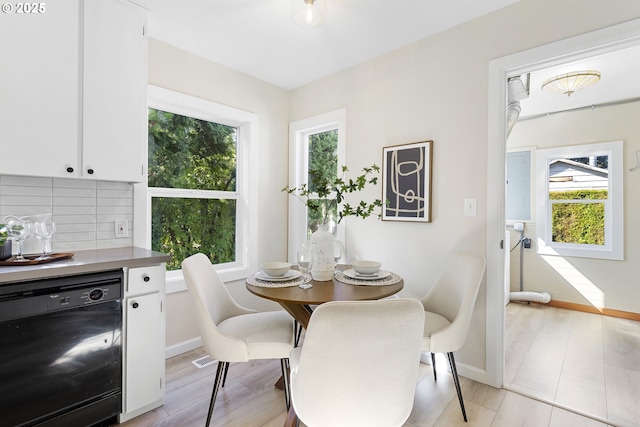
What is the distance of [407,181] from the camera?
2514 mm

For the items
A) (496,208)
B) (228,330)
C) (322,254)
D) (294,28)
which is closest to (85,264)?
(228,330)

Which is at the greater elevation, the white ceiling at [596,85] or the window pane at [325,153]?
the white ceiling at [596,85]

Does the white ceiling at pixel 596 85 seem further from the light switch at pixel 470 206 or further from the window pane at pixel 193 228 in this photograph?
the window pane at pixel 193 228

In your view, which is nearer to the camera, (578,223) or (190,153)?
(190,153)

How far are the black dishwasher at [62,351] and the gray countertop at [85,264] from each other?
38 mm

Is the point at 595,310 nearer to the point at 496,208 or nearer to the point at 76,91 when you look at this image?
the point at 496,208

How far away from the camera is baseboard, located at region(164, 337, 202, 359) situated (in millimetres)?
2487

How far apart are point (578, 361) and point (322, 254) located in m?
2.33

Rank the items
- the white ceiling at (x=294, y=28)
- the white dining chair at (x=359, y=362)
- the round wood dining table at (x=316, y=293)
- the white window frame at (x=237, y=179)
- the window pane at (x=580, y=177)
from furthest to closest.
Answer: the window pane at (x=580, y=177), the white window frame at (x=237, y=179), the white ceiling at (x=294, y=28), the round wood dining table at (x=316, y=293), the white dining chair at (x=359, y=362)

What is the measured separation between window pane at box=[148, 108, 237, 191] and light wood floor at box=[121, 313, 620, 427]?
5.15 ft

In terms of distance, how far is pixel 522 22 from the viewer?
77.6 inches

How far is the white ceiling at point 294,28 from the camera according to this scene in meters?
2.04

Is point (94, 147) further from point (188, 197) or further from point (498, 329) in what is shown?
point (498, 329)

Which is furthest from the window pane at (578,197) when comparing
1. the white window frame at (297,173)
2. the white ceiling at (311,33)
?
the white window frame at (297,173)
